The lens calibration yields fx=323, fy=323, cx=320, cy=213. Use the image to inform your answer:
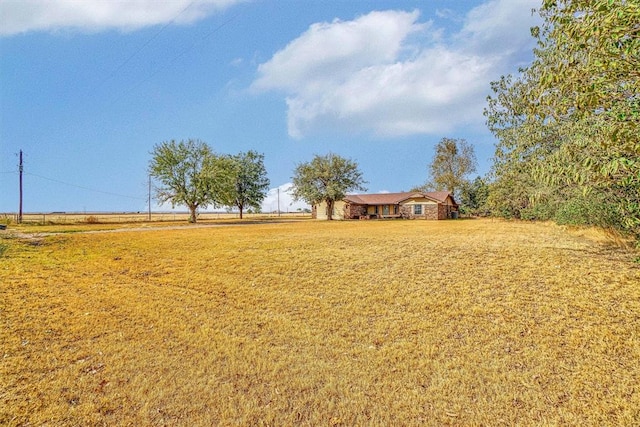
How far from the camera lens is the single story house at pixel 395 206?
41.0m

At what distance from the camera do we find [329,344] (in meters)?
4.38

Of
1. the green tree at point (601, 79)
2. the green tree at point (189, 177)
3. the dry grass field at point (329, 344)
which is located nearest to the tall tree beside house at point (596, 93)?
the green tree at point (601, 79)

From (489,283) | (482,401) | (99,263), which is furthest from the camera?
(99,263)

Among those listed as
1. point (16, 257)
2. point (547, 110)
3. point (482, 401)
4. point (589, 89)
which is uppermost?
point (547, 110)

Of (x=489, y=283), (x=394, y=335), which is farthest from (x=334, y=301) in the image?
(x=489, y=283)

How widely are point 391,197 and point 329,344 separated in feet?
142

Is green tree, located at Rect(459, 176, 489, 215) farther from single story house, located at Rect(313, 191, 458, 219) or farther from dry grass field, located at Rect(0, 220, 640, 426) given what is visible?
dry grass field, located at Rect(0, 220, 640, 426)

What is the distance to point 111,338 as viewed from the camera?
4.59 meters

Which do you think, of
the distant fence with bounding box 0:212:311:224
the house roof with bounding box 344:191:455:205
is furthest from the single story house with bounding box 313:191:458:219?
the distant fence with bounding box 0:212:311:224

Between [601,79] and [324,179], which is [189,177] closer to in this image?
[324,179]

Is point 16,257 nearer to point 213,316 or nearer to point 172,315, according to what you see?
point 172,315

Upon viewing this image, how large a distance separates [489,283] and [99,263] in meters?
10.6

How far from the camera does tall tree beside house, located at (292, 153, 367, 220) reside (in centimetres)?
4141

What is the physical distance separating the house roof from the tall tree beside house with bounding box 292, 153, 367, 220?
13.0 ft
